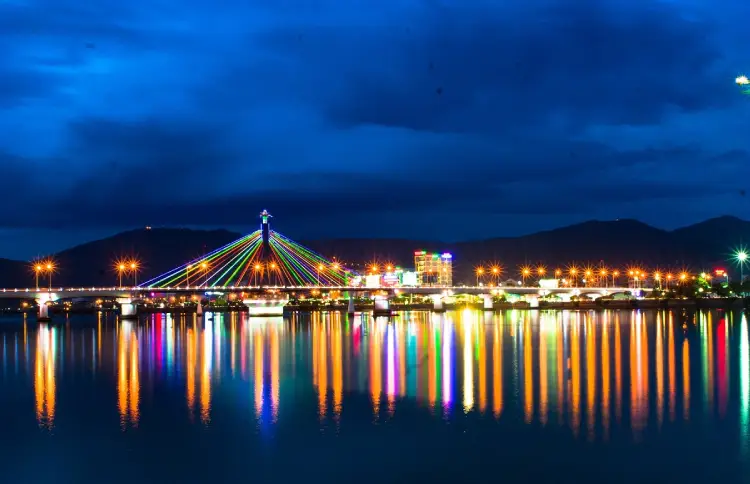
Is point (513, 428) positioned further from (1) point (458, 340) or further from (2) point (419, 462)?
(1) point (458, 340)

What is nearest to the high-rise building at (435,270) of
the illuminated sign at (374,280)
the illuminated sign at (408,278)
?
the illuminated sign at (408,278)

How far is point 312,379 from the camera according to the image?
2955 cm

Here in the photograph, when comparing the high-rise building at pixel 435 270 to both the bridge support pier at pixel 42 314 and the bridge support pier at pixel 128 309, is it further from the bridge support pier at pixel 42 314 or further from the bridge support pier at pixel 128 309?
the bridge support pier at pixel 42 314

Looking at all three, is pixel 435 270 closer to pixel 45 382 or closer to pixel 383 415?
pixel 45 382

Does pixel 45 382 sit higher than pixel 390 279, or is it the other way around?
pixel 390 279

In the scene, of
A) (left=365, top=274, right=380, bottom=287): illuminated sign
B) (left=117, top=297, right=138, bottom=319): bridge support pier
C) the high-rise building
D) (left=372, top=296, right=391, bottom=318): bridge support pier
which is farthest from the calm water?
the high-rise building

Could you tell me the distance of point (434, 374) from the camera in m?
30.3

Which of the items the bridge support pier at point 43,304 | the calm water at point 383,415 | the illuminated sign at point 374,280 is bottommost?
the calm water at point 383,415

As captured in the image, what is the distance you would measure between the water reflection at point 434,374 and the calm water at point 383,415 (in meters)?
0.10

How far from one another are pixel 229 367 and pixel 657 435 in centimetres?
1852

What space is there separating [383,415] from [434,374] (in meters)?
8.56

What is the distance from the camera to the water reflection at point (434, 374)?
73.2 feet

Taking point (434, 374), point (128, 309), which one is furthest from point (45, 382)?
point (128, 309)

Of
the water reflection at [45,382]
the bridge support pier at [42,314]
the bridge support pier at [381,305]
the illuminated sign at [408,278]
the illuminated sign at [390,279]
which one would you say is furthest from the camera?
the illuminated sign at [408,278]
